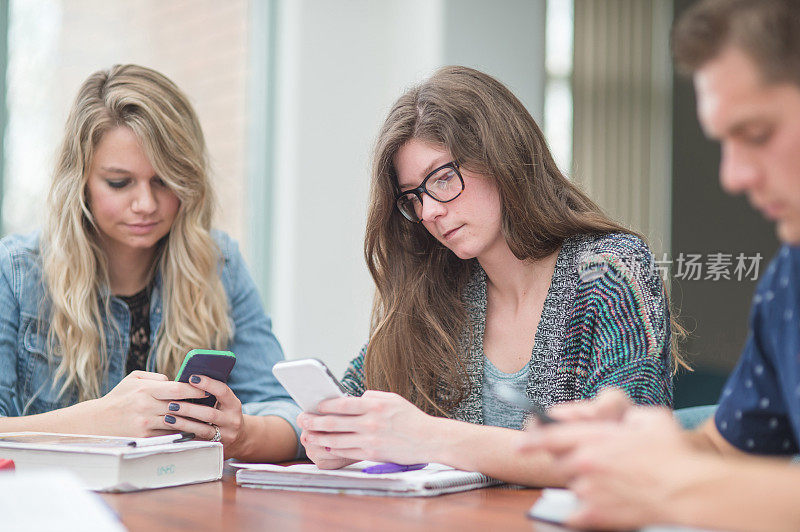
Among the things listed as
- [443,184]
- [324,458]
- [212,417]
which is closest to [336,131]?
[443,184]

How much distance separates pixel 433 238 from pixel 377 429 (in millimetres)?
731

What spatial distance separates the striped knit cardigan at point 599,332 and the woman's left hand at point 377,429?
36 cm

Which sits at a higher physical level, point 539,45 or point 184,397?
point 539,45

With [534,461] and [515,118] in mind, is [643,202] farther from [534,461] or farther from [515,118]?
[534,461]

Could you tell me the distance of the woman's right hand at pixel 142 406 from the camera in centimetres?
158

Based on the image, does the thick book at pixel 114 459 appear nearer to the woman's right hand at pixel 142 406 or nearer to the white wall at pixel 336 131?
the woman's right hand at pixel 142 406

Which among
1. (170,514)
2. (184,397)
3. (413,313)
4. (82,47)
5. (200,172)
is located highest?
(82,47)

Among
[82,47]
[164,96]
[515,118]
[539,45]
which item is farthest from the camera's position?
[539,45]

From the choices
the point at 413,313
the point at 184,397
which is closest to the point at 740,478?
the point at 184,397

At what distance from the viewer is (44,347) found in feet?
6.61

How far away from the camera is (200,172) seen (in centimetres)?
215

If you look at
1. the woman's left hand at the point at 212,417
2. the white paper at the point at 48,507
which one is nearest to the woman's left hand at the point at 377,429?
the woman's left hand at the point at 212,417

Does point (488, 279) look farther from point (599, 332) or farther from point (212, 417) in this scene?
point (212, 417)

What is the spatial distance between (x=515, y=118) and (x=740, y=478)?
1.15 meters
